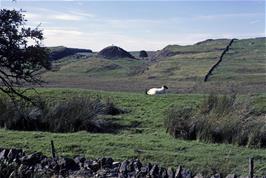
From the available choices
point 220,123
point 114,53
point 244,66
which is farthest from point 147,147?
point 114,53

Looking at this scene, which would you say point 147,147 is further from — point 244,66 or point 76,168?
point 244,66

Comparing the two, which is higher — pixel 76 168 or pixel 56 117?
pixel 56 117

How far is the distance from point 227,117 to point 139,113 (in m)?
4.81

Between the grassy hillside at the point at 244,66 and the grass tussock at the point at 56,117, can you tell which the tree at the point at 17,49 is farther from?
the grassy hillside at the point at 244,66

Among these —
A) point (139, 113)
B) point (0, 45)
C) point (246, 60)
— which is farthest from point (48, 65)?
point (246, 60)

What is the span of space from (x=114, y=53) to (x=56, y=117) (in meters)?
60.2

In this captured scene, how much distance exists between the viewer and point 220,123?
1602cm

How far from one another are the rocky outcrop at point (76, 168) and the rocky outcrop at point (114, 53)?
Answer: 6293cm

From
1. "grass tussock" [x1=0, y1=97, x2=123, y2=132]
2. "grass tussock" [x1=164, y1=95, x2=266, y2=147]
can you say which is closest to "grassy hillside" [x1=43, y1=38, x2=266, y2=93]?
"grass tussock" [x1=164, y1=95, x2=266, y2=147]

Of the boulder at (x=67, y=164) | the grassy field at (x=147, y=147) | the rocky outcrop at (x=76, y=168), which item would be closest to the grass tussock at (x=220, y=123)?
the grassy field at (x=147, y=147)

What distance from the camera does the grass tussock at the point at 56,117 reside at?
58.9 feet

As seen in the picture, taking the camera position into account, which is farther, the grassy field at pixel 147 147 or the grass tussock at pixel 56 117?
the grass tussock at pixel 56 117

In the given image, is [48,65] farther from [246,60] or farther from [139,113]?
[246,60]

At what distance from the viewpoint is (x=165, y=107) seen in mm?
21047
